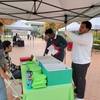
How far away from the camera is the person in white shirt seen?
204 centimetres

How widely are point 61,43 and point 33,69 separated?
1482mm

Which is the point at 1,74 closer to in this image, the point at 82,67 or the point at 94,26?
the point at 82,67

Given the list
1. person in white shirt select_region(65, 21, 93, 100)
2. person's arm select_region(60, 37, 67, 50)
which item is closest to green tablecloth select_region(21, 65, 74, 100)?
person in white shirt select_region(65, 21, 93, 100)

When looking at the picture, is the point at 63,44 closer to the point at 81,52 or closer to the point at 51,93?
the point at 81,52

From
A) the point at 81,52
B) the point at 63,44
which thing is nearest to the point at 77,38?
the point at 81,52

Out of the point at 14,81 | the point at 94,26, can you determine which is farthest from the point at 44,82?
the point at 94,26

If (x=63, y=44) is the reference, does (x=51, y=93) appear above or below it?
below

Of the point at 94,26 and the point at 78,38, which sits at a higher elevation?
the point at 94,26

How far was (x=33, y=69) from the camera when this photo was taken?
1.74 meters

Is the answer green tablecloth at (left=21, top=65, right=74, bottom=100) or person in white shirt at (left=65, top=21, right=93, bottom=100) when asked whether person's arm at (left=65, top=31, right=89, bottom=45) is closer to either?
person in white shirt at (left=65, top=21, right=93, bottom=100)

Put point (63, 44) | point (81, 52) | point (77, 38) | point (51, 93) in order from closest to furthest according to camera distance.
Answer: point (51, 93)
point (77, 38)
point (81, 52)
point (63, 44)

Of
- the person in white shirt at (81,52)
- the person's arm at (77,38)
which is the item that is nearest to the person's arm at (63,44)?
the person in white shirt at (81,52)

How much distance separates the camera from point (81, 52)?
2.17 metres

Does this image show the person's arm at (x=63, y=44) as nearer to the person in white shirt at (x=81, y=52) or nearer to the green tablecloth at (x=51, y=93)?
the person in white shirt at (x=81, y=52)
